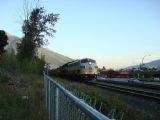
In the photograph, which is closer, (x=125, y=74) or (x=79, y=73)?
(x=79, y=73)

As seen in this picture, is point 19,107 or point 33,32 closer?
point 19,107

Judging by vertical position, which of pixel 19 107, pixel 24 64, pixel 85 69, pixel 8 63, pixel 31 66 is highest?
pixel 24 64

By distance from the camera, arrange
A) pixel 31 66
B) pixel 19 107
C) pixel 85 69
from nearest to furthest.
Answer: pixel 19 107 < pixel 85 69 < pixel 31 66

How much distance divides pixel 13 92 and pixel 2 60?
2999cm

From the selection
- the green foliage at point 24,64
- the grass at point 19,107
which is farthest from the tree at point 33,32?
the grass at point 19,107

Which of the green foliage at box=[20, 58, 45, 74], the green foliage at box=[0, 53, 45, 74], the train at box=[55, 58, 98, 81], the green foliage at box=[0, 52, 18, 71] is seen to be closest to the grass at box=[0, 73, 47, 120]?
the green foliage at box=[0, 52, 18, 71]

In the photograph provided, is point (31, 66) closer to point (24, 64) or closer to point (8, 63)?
point (24, 64)

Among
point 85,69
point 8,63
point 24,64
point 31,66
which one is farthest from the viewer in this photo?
point 24,64

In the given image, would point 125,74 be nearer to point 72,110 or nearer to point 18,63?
point 18,63

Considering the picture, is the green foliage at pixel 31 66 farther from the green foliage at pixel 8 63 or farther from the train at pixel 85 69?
the train at pixel 85 69

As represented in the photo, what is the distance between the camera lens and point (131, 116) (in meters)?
15.2

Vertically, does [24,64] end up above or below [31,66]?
above

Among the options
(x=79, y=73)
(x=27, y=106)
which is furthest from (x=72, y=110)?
(x=79, y=73)

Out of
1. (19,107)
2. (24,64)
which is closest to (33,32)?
(24,64)
